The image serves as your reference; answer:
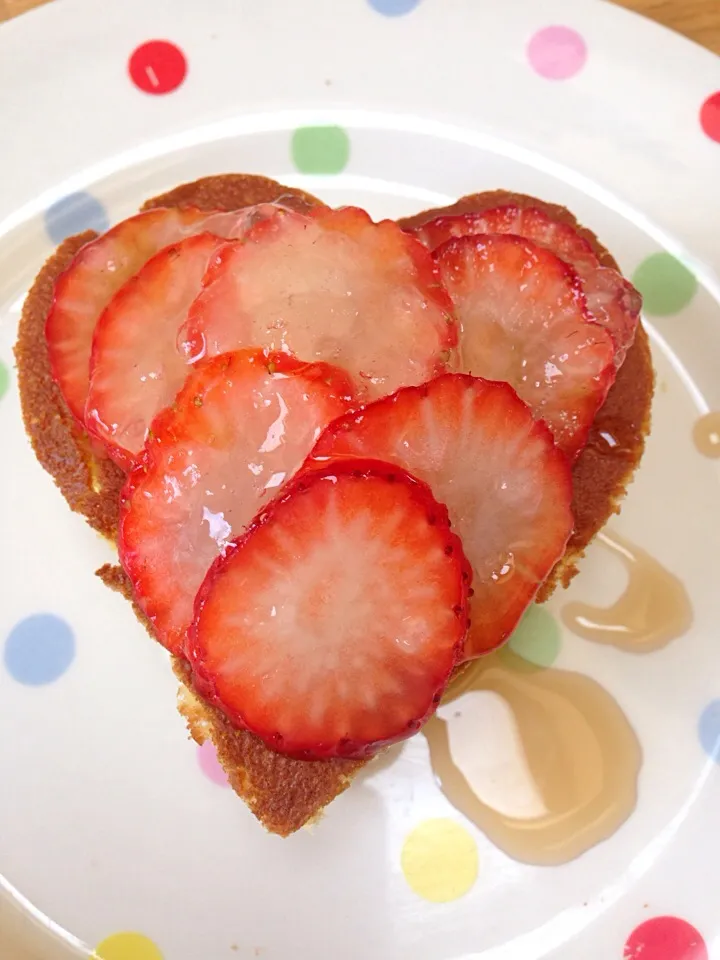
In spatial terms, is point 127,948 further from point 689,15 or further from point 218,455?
point 689,15

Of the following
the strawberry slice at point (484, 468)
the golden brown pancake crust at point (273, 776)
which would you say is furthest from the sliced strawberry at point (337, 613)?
the golden brown pancake crust at point (273, 776)

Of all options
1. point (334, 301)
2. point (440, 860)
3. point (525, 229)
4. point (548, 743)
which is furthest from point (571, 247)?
point (440, 860)

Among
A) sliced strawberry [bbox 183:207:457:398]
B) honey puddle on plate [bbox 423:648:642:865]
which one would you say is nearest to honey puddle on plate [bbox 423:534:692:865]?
honey puddle on plate [bbox 423:648:642:865]

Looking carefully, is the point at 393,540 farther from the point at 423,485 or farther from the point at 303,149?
the point at 303,149

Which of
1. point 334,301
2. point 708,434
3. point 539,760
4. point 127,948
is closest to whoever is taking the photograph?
point 334,301

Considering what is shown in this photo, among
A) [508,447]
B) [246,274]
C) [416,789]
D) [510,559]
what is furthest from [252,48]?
Answer: [416,789]

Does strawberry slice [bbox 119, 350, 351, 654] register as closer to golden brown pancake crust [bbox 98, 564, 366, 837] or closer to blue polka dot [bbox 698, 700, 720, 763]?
golden brown pancake crust [bbox 98, 564, 366, 837]
